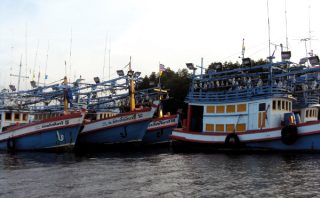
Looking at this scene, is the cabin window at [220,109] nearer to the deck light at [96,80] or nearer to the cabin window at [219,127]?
the cabin window at [219,127]

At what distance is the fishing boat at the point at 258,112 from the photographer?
97.1ft

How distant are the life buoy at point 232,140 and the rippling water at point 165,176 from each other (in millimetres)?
2076

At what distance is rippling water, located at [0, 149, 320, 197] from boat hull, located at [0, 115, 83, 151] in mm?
4609

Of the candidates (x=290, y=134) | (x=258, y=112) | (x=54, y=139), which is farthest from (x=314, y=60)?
(x=54, y=139)

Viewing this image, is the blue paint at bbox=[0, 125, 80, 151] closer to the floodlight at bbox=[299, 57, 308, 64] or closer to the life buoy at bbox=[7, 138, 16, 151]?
the life buoy at bbox=[7, 138, 16, 151]

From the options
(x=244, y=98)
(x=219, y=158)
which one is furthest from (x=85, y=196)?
(x=244, y=98)

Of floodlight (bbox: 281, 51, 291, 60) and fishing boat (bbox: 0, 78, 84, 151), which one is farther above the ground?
floodlight (bbox: 281, 51, 291, 60)

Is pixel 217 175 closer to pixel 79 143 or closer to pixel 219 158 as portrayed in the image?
pixel 219 158

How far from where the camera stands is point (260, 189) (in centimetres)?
1722

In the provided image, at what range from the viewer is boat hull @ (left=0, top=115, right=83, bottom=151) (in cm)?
3409

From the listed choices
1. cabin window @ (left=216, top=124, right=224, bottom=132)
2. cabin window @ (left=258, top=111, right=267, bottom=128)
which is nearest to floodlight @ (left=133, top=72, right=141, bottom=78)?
cabin window @ (left=216, top=124, right=224, bottom=132)

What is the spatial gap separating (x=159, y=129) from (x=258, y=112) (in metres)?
12.9

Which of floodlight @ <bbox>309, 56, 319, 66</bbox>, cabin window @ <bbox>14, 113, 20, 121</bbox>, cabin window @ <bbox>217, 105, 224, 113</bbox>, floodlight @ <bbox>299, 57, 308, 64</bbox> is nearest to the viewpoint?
floodlight @ <bbox>309, 56, 319, 66</bbox>

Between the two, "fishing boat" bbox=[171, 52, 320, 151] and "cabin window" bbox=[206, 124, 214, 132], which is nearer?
"fishing boat" bbox=[171, 52, 320, 151]
